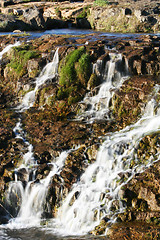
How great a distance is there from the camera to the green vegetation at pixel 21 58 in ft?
67.6

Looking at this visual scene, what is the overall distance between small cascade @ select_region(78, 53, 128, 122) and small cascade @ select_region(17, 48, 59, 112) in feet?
8.79

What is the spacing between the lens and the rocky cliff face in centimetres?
1239

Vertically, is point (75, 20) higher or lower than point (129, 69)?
higher

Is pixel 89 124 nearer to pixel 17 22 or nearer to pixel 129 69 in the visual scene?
pixel 129 69

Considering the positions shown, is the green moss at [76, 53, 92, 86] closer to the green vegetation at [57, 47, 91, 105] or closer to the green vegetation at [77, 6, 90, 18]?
the green vegetation at [57, 47, 91, 105]

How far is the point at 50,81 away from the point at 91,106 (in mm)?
A: 3397

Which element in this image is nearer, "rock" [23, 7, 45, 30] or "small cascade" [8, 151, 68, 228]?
"small cascade" [8, 151, 68, 228]

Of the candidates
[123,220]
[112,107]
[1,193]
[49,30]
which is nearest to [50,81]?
[112,107]

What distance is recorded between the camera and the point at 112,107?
1653 cm

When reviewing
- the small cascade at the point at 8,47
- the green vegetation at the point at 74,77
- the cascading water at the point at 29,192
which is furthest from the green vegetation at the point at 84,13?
the cascading water at the point at 29,192

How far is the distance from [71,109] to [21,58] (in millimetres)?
6253

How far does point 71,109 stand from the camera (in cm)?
1716

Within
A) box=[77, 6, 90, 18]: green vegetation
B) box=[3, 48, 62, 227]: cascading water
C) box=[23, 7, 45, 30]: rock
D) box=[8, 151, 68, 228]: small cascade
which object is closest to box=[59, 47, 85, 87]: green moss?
box=[3, 48, 62, 227]: cascading water

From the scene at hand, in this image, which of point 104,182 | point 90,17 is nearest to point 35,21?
point 90,17
